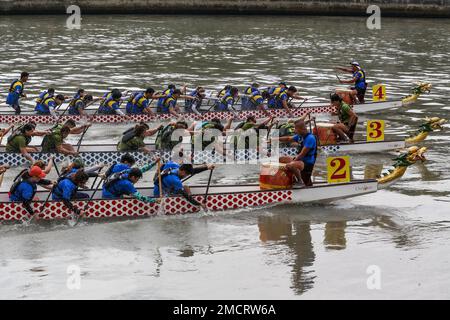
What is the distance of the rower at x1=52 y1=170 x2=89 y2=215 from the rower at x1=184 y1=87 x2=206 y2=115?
422 inches

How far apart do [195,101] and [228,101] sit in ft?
3.72

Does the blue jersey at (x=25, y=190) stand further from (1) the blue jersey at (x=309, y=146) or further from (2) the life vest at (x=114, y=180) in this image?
(1) the blue jersey at (x=309, y=146)

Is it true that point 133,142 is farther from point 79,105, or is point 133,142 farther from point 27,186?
point 79,105

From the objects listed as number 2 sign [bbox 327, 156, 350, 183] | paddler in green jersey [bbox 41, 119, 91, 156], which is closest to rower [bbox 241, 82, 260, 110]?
paddler in green jersey [bbox 41, 119, 91, 156]

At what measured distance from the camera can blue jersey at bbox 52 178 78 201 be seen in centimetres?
1663

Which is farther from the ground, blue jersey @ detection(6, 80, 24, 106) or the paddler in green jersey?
blue jersey @ detection(6, 80, 24, 106)

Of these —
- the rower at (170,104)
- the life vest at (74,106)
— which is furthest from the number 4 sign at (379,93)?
the life vest at (74,106)

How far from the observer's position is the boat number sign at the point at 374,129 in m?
23.2

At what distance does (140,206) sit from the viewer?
1725 cm

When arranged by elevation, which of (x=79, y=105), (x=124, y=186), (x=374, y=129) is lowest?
(x=374, y=129)

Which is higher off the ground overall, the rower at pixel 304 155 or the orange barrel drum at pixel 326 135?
the rower at pixel 304 155

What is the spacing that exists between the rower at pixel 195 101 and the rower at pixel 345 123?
5.54m

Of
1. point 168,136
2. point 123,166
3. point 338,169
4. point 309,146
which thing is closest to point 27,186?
point 123,166

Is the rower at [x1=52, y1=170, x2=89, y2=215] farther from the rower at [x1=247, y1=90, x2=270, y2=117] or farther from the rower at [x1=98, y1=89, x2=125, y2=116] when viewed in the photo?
the rower at [x1=247, y1=90, x2=270, y2=117]
